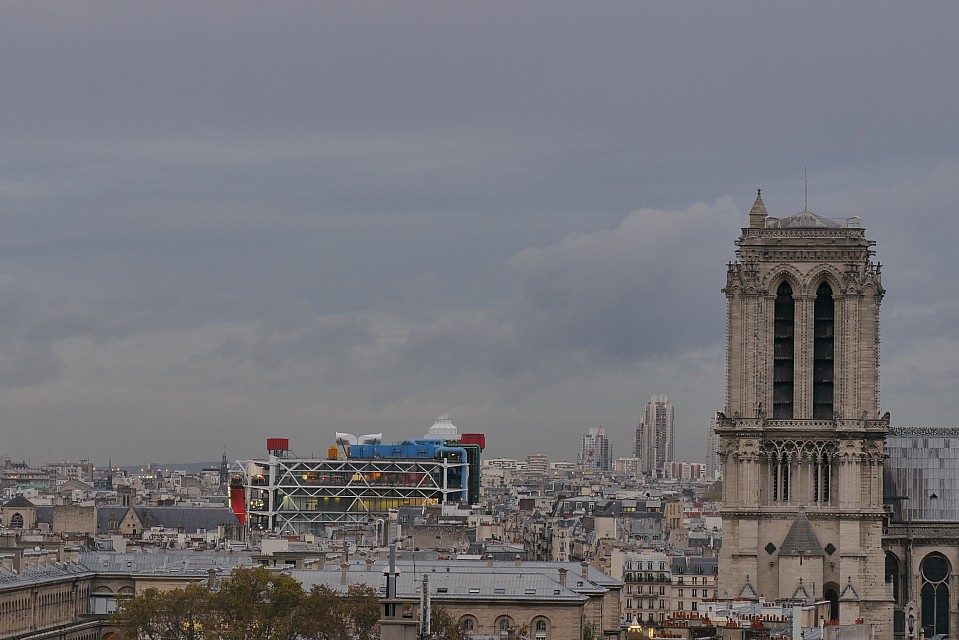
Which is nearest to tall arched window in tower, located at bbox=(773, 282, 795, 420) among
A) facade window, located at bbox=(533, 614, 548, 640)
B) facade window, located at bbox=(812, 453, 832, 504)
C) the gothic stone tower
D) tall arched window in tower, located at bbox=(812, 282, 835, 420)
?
the gothic stone tower

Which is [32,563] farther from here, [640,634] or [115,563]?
[640,634]

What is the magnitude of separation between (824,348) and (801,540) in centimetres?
993

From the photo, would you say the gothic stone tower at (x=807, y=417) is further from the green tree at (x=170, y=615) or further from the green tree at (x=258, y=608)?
the green tree at (x=170, y=615)

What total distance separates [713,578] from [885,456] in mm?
30403

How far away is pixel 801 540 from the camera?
15988 cm

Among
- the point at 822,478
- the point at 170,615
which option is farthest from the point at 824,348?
the point at 170,615

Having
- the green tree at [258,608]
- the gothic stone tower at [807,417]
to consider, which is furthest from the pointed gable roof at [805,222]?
the green tree at [258,608]

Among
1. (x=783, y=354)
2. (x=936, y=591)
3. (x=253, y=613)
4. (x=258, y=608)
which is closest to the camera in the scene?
(x=253, y=613)

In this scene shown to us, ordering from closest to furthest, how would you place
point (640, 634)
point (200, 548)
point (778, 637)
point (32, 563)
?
point (640, 634) < point (778, 637) < point (32, 563) < point (200, 548)

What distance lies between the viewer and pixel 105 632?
157875 mm

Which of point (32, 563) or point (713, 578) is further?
point (713, 578)

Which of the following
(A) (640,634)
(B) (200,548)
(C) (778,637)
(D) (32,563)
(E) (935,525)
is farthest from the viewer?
(B) (200,548)

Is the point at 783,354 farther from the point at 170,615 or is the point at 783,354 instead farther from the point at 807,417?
the point at 170,615

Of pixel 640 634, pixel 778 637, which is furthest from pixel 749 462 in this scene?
pixel 640 634
